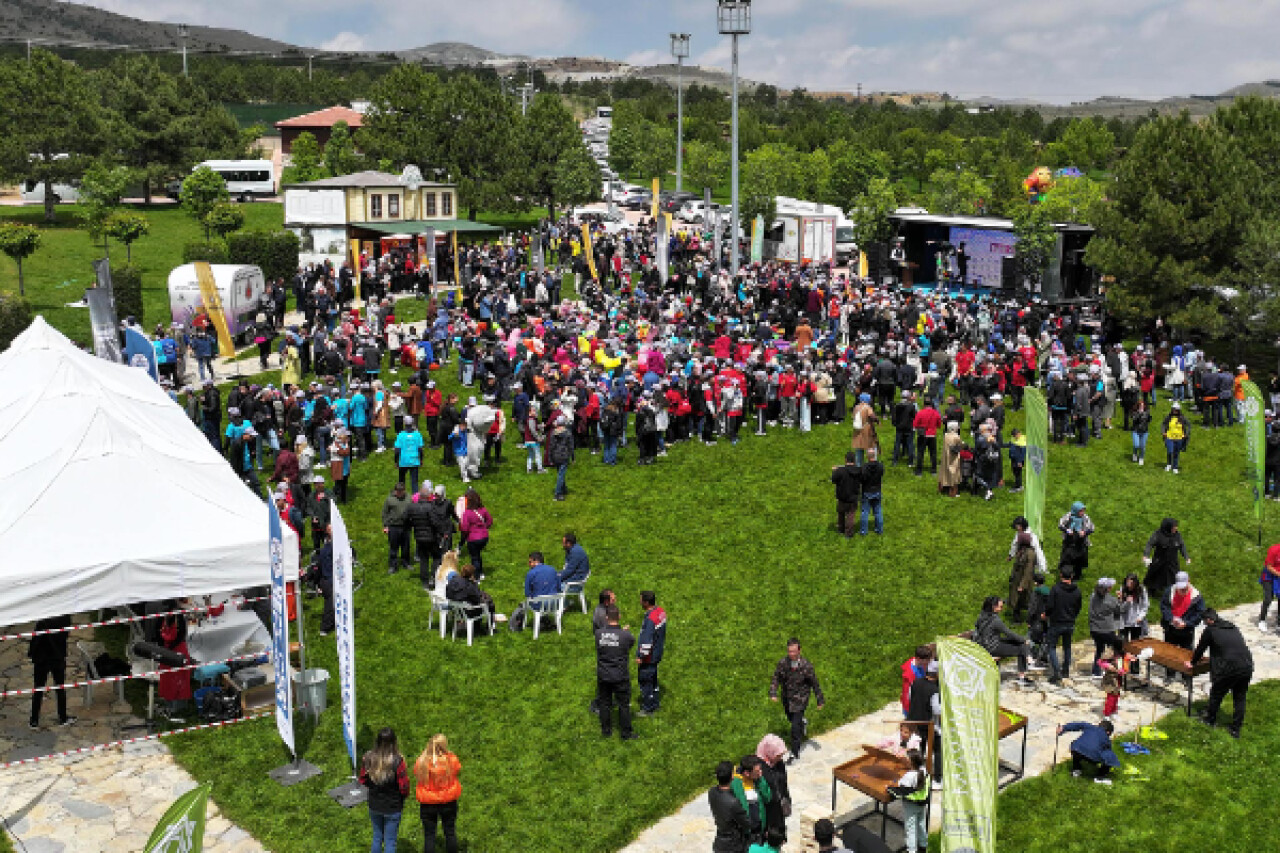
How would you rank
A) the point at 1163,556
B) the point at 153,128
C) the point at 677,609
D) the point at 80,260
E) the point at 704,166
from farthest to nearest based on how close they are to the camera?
the point at 704,166
the point at 153,128
the point at 80,260
the point at 677,609
the point at 1163,556

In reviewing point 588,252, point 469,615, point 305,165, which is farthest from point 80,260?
point 469,615

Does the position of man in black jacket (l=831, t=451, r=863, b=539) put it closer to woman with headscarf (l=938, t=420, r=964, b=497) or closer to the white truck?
woman with headscarf (l=938, t=420, r=964, b=497)

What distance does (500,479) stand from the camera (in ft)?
67.7

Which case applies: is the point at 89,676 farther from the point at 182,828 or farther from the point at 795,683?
the point at 795,683

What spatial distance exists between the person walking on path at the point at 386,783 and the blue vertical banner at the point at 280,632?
2210 mm

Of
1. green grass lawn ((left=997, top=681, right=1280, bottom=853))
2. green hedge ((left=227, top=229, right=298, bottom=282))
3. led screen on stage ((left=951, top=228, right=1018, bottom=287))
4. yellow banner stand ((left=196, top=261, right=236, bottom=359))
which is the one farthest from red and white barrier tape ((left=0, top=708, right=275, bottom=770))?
led screen on stage ((left=951, top=228, right=1018, bottom=287))

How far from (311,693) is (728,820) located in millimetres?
5609

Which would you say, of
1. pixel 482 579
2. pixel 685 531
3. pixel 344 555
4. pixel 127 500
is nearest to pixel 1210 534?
pixel 685 531

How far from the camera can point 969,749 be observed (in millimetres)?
8844

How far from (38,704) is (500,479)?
926 centimetres

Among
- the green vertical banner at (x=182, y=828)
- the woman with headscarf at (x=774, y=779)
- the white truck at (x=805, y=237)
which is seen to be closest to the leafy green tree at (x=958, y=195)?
the white truck at (x=805, y=237)

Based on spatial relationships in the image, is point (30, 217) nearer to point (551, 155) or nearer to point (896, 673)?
point (551, 155)

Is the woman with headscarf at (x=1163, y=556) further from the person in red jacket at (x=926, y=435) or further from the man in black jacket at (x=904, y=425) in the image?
the man in black jacket at (x=904, y=425)

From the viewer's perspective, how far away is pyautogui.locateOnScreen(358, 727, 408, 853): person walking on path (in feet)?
31.2
